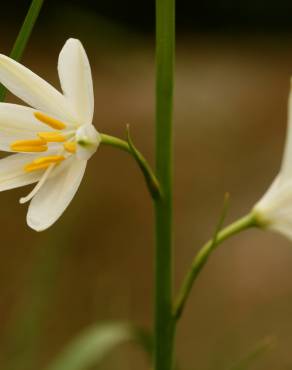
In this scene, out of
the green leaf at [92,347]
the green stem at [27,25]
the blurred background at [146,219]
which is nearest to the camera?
the green stem at [27,25]

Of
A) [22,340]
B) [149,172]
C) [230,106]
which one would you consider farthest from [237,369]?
[230,106]

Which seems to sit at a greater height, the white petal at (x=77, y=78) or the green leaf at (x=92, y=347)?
the white petal at (x=77, y=78)

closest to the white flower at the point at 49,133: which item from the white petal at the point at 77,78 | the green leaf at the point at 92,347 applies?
the white petal at the point at 77,78

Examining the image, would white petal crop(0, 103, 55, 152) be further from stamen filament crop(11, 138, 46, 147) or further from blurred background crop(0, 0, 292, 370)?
blurred background crop(0, 0, 292, 370)

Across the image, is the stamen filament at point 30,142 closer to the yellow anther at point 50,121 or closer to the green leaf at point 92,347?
the yellow anther at point 50,121

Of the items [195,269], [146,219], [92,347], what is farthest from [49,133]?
[146,219]

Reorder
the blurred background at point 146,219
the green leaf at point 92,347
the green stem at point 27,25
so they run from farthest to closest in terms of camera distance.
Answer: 1. the blurred background at point 146,219
2. the green leaf at point 92,347
3. the green stem at point 27,25
